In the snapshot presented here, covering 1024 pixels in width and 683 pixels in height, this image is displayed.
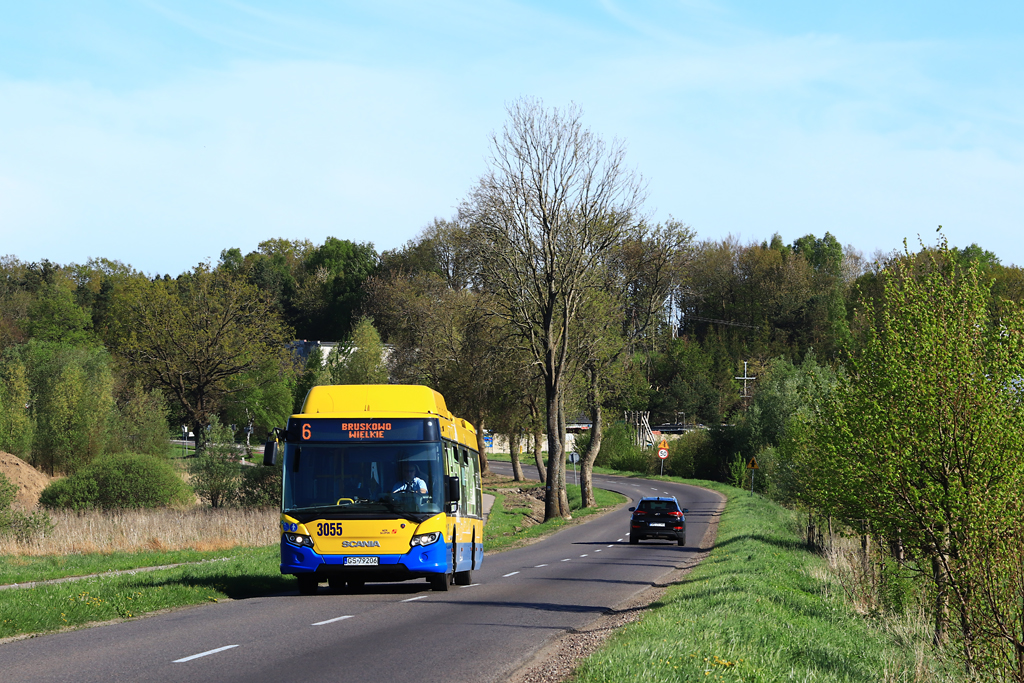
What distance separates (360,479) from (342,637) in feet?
14.1

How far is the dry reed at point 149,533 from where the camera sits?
24156mm

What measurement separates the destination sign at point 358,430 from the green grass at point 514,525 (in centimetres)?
1520

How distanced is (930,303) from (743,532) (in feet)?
65.8

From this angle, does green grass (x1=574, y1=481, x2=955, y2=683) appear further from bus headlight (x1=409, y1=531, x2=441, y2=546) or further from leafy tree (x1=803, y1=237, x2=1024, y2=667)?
bus headlight (x1=409, y1=531, x2=441, y2=546)

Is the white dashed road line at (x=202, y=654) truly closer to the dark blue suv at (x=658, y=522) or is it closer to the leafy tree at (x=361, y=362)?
the dark blue suv at (x=658, y=522)

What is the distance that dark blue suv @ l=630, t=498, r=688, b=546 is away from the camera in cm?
3300

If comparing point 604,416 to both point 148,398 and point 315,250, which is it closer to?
point 148,398

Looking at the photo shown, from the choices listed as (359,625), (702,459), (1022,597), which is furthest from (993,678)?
(702,459)

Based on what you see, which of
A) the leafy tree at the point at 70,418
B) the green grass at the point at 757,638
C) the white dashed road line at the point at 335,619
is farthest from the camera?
the leafy tree at the point at 70,418

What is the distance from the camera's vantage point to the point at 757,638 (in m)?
11.4

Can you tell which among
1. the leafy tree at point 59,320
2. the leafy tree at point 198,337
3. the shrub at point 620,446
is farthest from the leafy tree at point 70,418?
the shrub at point 620,446

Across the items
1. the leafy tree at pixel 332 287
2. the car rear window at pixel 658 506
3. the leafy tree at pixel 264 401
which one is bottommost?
the car rear window at pixel 658 506

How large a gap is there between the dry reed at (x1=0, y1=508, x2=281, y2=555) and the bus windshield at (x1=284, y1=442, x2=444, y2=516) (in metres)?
10.5

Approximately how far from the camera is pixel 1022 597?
38.1 ft
